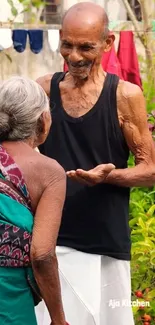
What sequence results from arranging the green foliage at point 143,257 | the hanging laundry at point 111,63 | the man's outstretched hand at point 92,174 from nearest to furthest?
the man's outstretched hand at point 92,174 < the green foliage at point 143,257 < the hanging laundry at point 111,63

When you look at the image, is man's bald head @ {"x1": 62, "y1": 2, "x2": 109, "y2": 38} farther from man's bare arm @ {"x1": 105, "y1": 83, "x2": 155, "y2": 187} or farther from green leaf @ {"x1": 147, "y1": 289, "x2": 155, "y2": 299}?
green leaf @ {"x1": 147, "y1": 289, "x2": 155, "y2": 299}

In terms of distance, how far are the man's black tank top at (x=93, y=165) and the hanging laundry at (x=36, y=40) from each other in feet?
9.38

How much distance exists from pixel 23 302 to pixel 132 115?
3.82 ft

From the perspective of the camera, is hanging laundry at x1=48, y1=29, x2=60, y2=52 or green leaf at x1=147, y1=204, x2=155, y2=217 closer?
green leaf at x1=147, y1=204, x2=155, y2=217

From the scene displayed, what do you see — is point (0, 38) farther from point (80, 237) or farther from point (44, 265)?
point (44, 265)

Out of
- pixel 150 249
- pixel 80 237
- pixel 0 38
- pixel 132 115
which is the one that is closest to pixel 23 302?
pixel 80 237

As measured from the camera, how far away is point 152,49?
7.17 meters

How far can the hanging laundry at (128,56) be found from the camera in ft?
22.1

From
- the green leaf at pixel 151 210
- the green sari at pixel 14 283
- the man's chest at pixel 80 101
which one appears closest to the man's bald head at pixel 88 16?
the man's chest at pixel 80 101

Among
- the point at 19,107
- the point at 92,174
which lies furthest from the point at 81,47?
the point at 19,107

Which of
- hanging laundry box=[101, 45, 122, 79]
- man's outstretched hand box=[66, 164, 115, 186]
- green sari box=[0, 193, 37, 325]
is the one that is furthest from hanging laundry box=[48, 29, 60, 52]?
green sari box=[0, 193, 37, 325]

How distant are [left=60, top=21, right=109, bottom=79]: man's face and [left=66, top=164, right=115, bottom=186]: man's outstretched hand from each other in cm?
53

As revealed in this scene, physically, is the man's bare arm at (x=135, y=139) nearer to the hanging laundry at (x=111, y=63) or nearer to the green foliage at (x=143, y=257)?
the green foliage at (x=143, y=257)

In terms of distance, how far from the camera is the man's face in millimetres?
3867
